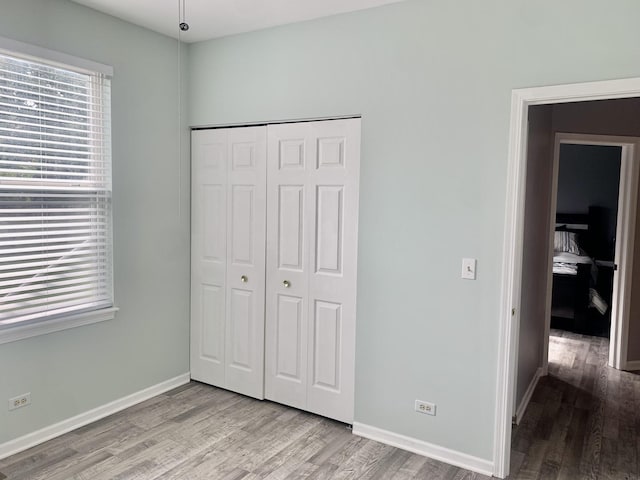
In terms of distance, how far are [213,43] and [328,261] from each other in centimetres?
186

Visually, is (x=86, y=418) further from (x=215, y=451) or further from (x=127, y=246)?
(x=127, y=246)

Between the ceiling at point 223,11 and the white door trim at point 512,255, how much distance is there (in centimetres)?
102

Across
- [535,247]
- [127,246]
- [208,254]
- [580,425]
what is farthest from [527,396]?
[127,246]

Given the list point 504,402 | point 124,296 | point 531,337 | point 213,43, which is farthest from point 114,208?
point 531,337

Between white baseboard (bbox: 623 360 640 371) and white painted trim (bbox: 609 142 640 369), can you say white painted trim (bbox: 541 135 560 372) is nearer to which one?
white painted trim (bbox: 609 142 640 369)

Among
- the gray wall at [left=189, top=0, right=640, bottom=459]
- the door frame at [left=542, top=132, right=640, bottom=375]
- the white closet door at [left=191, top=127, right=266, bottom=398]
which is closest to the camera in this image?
the gray wall at [left=189, top=0, right=640, bottom=459]

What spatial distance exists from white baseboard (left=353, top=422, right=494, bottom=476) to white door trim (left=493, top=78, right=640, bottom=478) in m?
0.10

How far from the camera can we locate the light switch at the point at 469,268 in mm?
2779

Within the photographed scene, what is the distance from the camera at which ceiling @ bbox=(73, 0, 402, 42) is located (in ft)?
9.80

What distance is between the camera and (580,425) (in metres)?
3.43

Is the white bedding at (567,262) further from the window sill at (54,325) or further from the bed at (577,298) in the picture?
the window sill at (54,325)

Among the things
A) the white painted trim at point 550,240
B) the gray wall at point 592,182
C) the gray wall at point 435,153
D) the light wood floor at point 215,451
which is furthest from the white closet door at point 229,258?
the gray wall at point 592,182

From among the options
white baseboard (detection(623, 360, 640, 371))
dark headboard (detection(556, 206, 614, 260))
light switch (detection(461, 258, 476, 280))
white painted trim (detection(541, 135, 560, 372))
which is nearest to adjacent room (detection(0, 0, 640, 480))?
light switch (detection(461, 258, 476, 280))

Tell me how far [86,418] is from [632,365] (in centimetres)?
468
